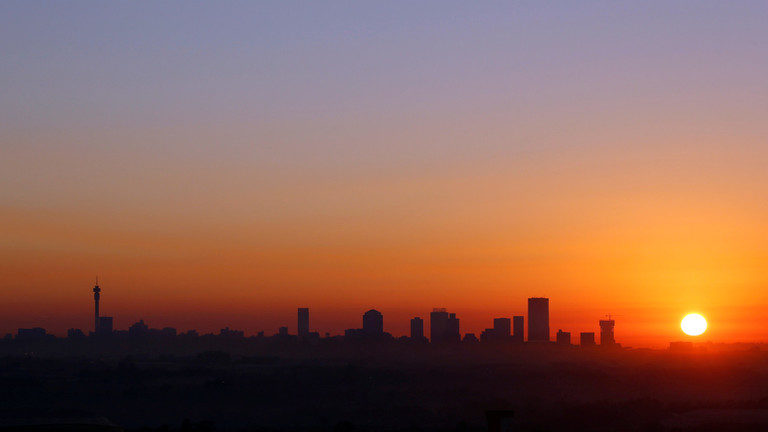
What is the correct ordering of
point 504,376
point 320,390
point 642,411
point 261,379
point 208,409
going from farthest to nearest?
point 504,376, point 261,379, point 320,390, point 208,409, point 642,411

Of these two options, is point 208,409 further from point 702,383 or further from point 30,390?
point 702,383

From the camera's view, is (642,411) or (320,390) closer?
(642,411)

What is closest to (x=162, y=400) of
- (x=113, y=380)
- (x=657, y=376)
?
(x=113, y=380)

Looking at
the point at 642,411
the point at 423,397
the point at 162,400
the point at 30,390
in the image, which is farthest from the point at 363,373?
the point at 642,411

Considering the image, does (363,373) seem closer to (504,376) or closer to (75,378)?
(504,376)

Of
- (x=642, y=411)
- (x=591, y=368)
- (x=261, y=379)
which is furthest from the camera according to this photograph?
(x=591, y=368)

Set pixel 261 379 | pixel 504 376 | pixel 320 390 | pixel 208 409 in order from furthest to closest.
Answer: pixel 504 376, pixel 261 379, pixel 320 390, pixel 208 409
